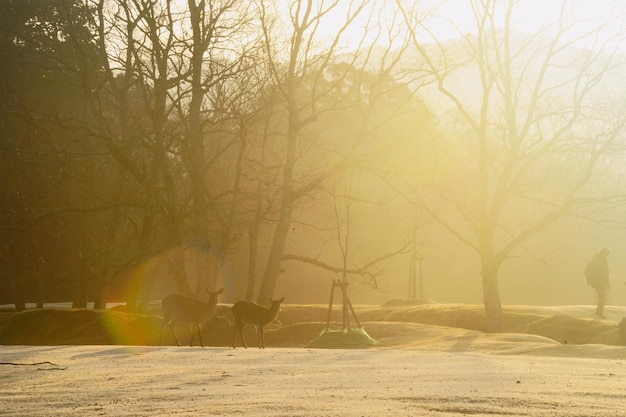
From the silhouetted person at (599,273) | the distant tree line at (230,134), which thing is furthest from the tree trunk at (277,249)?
the silhouetted person at (599,273)

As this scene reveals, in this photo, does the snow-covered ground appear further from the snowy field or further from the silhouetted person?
the silhouetted person

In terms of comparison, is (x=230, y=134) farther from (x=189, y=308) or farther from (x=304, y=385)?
(x=304, y=385)

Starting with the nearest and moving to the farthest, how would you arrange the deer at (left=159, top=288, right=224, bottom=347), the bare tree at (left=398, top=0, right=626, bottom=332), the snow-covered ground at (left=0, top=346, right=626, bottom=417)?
the snow-covered ground at (left=0, top=346, right=626, bottom=417)
the deer at (left=159, top=288, right=224, bottom=347)
the bare tree at (left=398, top=0, right=626, bottom=332)

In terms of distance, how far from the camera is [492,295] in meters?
29.8

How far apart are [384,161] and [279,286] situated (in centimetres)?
3111

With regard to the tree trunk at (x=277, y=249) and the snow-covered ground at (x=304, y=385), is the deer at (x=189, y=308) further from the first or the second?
the tree trunk at (x=277, y=249)

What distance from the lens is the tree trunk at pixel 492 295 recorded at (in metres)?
29.8

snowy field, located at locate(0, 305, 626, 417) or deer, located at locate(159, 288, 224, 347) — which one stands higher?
deer, located at locate(159, 288, 224, 347)

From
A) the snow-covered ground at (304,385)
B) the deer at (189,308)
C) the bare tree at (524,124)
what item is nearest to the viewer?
the snow-covered ground at (304,385)

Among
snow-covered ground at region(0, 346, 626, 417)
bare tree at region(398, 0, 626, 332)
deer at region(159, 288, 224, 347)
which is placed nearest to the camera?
snow-covered ground at region(0, 346, 626, 417)

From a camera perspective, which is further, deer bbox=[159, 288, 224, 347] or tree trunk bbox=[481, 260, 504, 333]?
tree trunk bbox=[481, 260, 504, 333]

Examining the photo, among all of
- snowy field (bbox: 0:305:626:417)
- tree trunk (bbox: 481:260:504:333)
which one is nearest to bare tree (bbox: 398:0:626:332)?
tree trunk (bbox: 481:260:504:333)

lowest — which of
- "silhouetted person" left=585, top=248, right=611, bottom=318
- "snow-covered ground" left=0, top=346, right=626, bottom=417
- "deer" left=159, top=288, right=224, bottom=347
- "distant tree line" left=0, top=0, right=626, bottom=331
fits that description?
"snow-covered ground" left=0, top=346, right=626, bottom=417

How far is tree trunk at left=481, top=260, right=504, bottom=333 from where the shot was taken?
97.6ft
